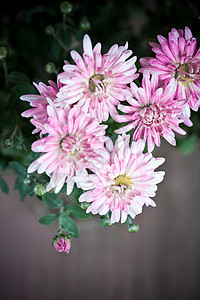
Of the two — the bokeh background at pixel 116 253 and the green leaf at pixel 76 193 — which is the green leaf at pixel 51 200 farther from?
the bokeh background at pixel 116 253

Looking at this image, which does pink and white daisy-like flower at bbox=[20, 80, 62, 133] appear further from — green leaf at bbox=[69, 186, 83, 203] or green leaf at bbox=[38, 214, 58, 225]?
green leaf at bbox=[38, 214, 58, 225]

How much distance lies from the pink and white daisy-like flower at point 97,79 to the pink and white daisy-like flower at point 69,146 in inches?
1.1

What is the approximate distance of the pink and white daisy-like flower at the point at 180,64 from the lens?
1.70ft

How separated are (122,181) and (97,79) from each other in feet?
0.63

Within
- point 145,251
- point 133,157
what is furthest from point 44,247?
point 133,157

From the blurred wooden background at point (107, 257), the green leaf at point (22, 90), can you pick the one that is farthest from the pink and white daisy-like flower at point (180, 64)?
the blurred wooden background at point (107, 257)

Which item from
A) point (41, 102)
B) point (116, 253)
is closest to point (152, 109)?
point (41, 102)

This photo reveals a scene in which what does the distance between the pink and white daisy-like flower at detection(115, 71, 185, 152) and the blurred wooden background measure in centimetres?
94

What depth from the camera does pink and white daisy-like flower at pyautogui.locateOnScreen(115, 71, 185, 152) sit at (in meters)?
0.51

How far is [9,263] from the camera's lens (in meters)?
1.42

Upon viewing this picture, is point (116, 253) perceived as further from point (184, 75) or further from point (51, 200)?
point (184, 75)

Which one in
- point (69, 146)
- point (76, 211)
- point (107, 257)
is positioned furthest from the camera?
point (107, 257)

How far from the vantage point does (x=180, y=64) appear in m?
0.54

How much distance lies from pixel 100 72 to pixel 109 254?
1.17 m
